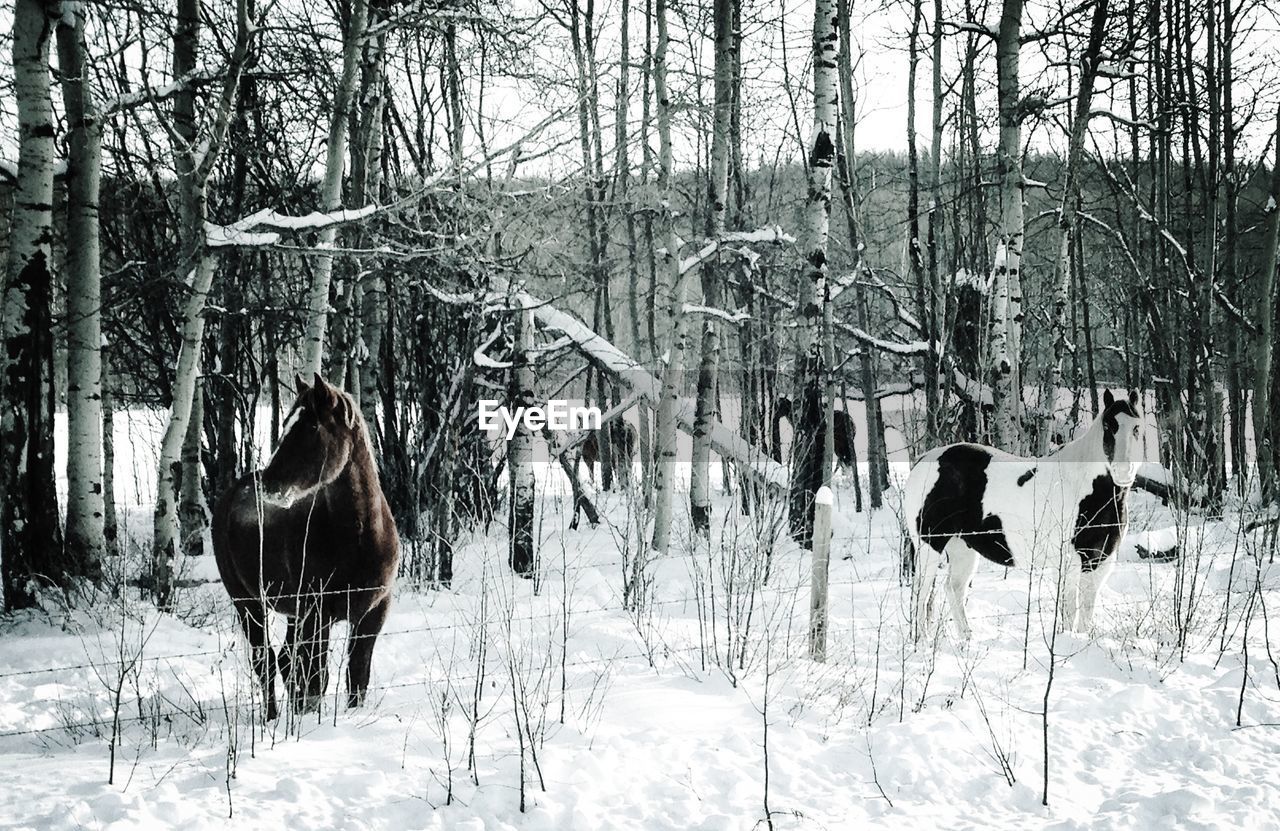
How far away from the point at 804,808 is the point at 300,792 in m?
2.00

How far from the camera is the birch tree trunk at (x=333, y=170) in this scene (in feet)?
24.9

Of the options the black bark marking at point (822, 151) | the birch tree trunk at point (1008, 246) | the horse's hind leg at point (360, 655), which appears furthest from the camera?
the birch tree trunk at point (1008, 246)

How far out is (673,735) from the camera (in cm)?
419

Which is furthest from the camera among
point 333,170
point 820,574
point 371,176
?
point 371,176

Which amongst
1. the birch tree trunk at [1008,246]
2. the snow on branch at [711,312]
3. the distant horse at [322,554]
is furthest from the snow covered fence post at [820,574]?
the snow on branch at [711,312]

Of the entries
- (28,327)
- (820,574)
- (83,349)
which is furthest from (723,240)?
(28,327)

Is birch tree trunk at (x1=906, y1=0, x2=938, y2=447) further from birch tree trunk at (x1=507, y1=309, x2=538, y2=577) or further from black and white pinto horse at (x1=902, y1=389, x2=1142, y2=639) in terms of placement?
birch tree trunk at (x1=507, y1=309, x2=538, y2=577)

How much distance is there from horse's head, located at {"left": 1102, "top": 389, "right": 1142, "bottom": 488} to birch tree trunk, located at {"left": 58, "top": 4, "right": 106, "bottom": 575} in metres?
7.23

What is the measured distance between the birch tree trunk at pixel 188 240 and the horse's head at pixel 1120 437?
6.34 meters

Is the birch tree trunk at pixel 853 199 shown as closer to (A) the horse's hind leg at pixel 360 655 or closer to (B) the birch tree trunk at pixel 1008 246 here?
(B) the birch tree trunk at pixel 1008 246

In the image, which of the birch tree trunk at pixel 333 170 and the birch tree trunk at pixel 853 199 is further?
the birch tree trunk at pixel 853 199

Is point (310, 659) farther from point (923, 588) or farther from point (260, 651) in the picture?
point (923, 588)

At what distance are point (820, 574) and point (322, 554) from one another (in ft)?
9.08

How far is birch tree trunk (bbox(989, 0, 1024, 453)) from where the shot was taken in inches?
372
